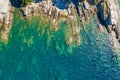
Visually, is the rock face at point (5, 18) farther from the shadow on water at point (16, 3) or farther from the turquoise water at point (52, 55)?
the turquoise water at point (52, 55)

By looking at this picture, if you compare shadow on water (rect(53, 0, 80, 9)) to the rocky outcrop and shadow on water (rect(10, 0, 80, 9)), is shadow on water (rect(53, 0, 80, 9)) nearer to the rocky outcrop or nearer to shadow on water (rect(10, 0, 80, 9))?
shadow on water (rect(10, 0, 80, 9))

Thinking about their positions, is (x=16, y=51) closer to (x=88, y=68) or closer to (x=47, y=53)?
(x=47, y=53)

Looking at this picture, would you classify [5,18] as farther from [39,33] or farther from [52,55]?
[52,55]

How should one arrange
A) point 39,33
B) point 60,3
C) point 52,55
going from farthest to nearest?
point 60,3 < point 39,33 < point 52,55

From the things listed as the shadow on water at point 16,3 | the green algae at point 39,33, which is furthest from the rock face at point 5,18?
the green algae at point 39,33

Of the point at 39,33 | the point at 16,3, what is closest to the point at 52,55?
the point at 39,33

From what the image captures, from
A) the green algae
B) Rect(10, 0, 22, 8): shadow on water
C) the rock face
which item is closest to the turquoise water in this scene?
the green algae
